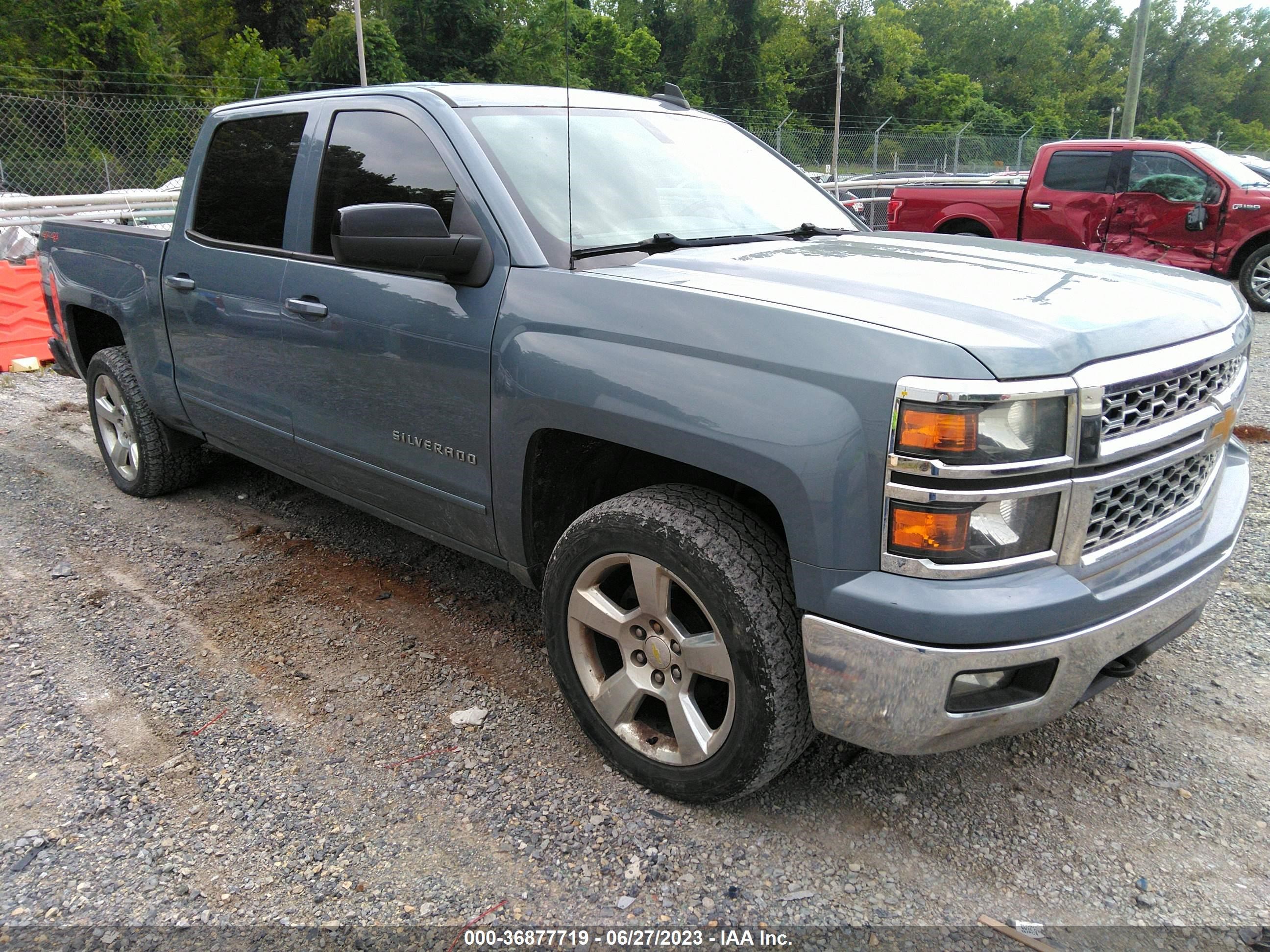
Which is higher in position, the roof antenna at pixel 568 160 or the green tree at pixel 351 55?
the green tree at pixel 351 55

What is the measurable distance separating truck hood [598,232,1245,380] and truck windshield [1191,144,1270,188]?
896 centimetres

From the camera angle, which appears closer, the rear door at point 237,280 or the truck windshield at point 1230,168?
the rear door at point 237,280

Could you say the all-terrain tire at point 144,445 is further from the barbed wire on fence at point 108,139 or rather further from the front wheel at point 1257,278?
the barbed wire on fence at point 108,139

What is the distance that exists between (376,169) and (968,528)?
2334 millimetres

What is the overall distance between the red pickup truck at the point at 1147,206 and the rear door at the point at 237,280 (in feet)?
26.4

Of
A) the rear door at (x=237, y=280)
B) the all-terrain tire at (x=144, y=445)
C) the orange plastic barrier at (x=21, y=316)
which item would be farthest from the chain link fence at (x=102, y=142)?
the rear door at (x=237, y=280)

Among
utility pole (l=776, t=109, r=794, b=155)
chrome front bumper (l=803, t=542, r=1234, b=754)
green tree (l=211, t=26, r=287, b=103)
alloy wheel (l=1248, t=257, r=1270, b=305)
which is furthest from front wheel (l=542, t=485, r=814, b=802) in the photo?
green tree (l=211, t=26, r=287, b=103)

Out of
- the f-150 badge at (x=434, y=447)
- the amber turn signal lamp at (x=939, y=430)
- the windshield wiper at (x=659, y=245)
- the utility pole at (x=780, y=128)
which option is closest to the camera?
the amber turn signal lamp at (x=939, y=430)

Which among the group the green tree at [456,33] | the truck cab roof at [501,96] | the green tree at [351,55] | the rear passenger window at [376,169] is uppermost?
the green tree at [351,55]

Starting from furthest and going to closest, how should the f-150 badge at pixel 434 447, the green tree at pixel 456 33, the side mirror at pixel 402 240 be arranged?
the green tree at pixel 456 33 < the f-150 badge at pixel 434 447 < the side mirror at pixel 402 240

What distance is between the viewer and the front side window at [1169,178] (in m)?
10.2

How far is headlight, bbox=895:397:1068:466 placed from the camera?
1928mm

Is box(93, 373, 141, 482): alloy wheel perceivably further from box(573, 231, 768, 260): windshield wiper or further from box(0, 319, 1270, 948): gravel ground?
box(573, 231, 768, 260): windshield wiper

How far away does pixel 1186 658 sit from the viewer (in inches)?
129
